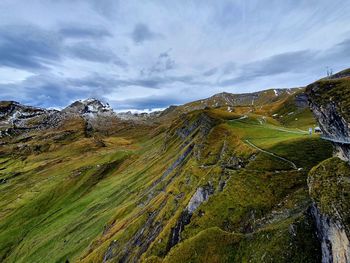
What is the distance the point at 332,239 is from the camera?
3847 cm

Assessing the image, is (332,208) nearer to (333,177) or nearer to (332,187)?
(332,187)

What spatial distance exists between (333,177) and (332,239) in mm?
8815

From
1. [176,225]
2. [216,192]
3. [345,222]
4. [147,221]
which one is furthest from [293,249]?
[147,221]

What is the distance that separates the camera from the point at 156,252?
7794cm

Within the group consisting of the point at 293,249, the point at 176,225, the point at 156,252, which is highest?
the point at 293,249

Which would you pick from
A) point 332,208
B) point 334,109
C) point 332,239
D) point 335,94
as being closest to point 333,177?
point 332,208

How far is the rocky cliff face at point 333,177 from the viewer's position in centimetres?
3709

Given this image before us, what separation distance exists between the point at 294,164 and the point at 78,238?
137860 mm

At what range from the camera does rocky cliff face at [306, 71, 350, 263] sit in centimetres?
3709

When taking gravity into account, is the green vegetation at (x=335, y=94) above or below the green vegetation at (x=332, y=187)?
above

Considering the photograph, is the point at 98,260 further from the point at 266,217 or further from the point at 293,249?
the point at 293,249

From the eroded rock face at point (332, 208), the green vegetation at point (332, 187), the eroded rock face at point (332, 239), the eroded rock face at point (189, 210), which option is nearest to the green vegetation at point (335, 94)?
the green vegetation at point (332, 187)

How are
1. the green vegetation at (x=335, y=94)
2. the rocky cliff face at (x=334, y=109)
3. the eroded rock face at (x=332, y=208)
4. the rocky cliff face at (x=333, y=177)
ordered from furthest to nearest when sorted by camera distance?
the green vegetation at (x=335, y=94) < the rocky cliff face at (x=334, y=109) < the rocky cliff face at (x=333, y=177) < the eroded rock face at (x=332, y=208)

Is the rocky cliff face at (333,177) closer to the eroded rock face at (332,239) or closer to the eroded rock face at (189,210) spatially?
the eroded rock face at (332,239)
